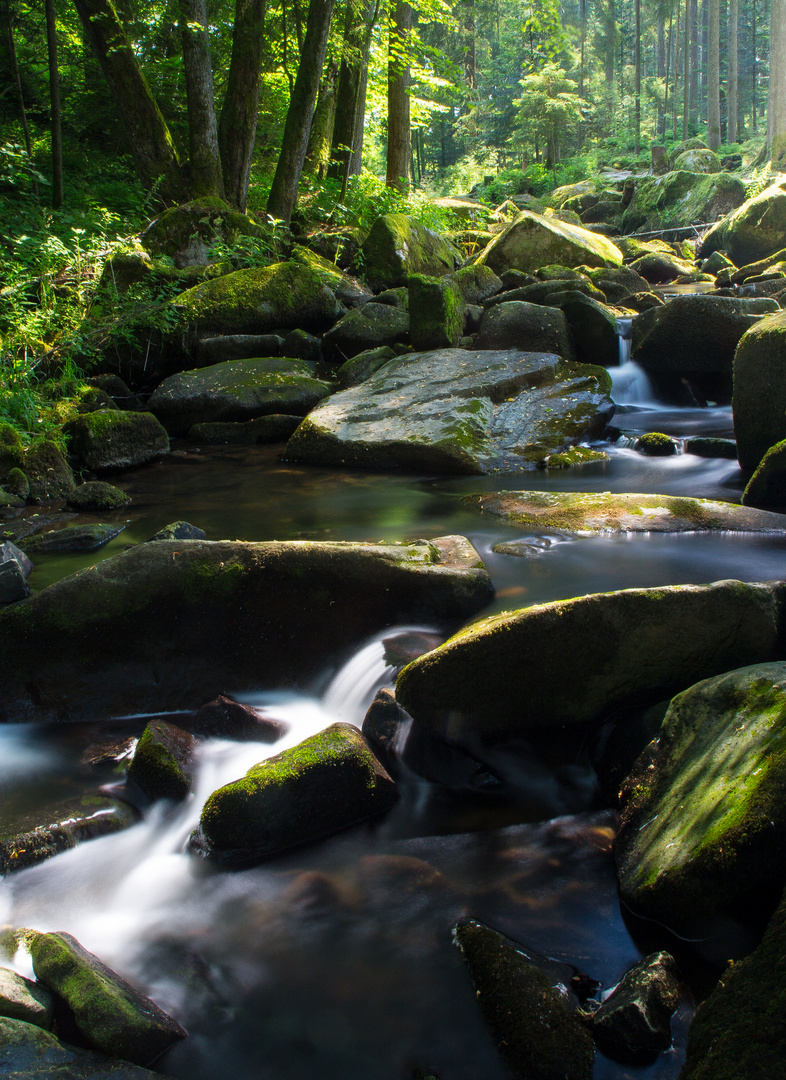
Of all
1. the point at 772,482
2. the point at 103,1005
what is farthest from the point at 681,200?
the point at 103,1005

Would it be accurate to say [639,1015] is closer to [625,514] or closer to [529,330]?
[625,514]

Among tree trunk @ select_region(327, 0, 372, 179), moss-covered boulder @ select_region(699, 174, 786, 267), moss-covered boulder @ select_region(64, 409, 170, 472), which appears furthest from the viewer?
moss-covered boulder @ select_region(699, 174, 786, 267)

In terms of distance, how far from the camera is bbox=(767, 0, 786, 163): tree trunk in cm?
2544

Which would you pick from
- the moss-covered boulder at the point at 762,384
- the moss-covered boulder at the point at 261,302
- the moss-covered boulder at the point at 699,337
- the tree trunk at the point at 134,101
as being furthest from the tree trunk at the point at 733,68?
the moss-covered boulder at the point at 762,384

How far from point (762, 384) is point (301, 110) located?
10840 mm

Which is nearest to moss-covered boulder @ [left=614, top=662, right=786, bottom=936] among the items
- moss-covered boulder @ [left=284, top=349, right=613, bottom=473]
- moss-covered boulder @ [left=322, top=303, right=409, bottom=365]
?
moss-covered boulder @ [left=284, top=349, right=613, bottom=473]

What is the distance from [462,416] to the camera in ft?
24.7

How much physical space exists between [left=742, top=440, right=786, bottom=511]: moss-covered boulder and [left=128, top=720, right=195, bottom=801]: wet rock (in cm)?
434

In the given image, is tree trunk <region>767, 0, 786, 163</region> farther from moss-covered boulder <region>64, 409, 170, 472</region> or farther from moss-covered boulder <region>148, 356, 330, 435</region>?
moss-covered boulder <region>64, 409, 170, 472</region>

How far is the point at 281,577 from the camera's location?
3.71 meters

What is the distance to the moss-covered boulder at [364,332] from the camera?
33.4ft

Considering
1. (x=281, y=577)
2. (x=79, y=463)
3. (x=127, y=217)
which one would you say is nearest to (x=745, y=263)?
A: (x=127, y=217)

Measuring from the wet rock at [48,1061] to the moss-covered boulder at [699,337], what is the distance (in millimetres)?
8723

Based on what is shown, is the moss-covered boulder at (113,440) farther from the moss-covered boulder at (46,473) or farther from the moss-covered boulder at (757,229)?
the moss-covered boulder at (757,229)
